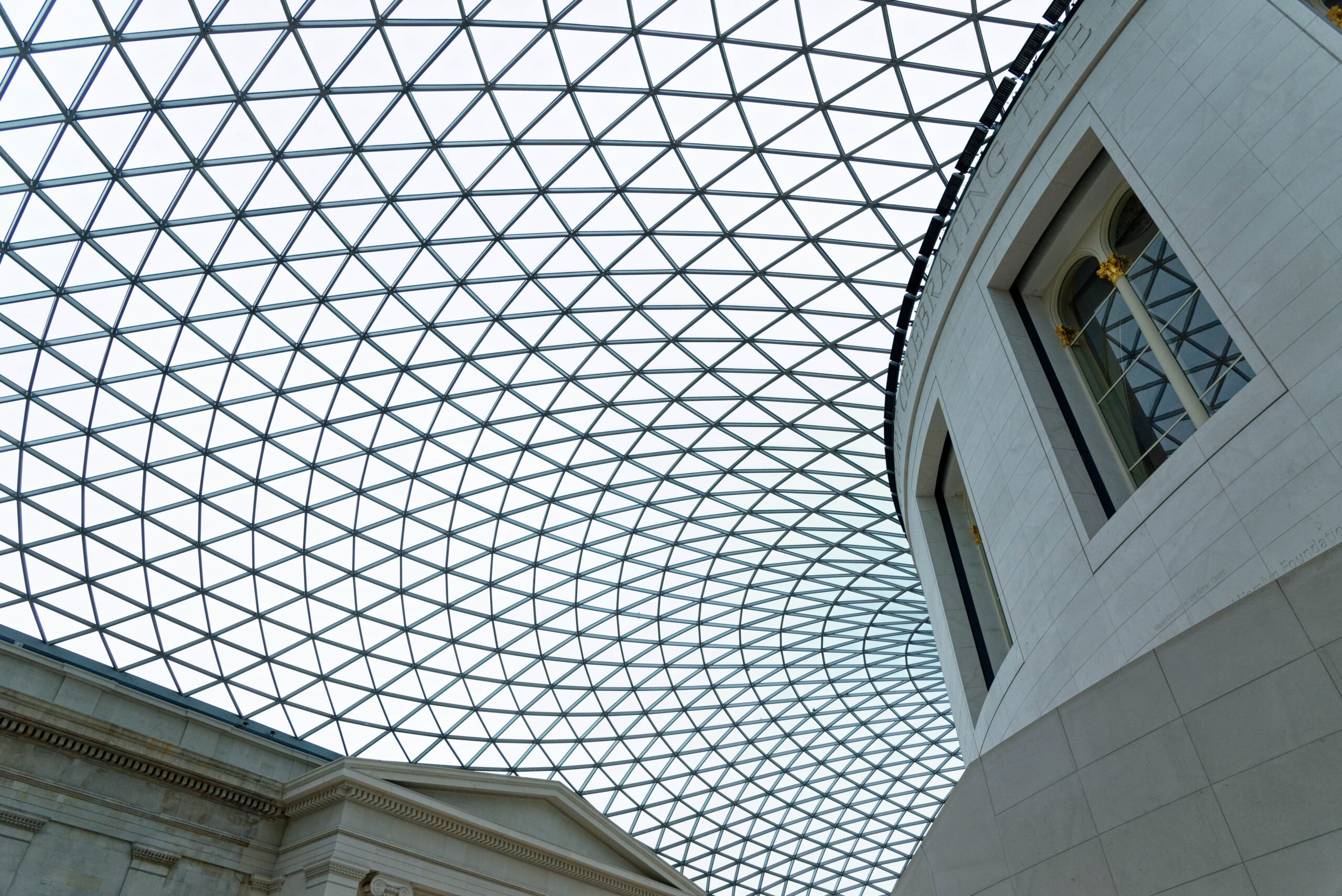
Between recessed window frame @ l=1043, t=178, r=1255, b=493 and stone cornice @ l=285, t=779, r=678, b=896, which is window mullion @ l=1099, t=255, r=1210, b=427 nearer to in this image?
recessed window frame @ l=1043, t=178, r=1255, b=493

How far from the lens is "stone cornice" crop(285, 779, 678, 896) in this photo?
2636 cm

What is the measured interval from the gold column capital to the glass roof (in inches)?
306

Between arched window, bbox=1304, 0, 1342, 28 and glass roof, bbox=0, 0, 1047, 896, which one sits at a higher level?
glass roof, bbox=0, 0, 1047, 896

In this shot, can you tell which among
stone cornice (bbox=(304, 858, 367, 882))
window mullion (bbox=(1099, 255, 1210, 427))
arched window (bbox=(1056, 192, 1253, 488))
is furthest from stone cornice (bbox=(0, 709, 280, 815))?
window mullion (bbox=(1099, 255, 1210, 427))

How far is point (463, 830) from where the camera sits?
1123 inches

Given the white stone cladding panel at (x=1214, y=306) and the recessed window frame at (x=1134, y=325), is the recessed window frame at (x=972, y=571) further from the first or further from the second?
the recessed window frame at (x=1134, y=325)

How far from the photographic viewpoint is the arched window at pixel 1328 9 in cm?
1200

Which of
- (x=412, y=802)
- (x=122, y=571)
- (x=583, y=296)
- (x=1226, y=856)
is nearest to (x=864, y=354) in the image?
(x=583, y=296)

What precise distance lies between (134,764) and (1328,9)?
106 feet

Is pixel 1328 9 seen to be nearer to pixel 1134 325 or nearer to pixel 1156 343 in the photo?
pixel 1156 343

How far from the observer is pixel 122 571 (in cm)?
2964

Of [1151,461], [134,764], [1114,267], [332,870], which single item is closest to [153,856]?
[134,764]

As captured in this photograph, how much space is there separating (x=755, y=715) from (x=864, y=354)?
2552cm

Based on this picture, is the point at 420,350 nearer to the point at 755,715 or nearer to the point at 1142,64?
the point at 1142,64
